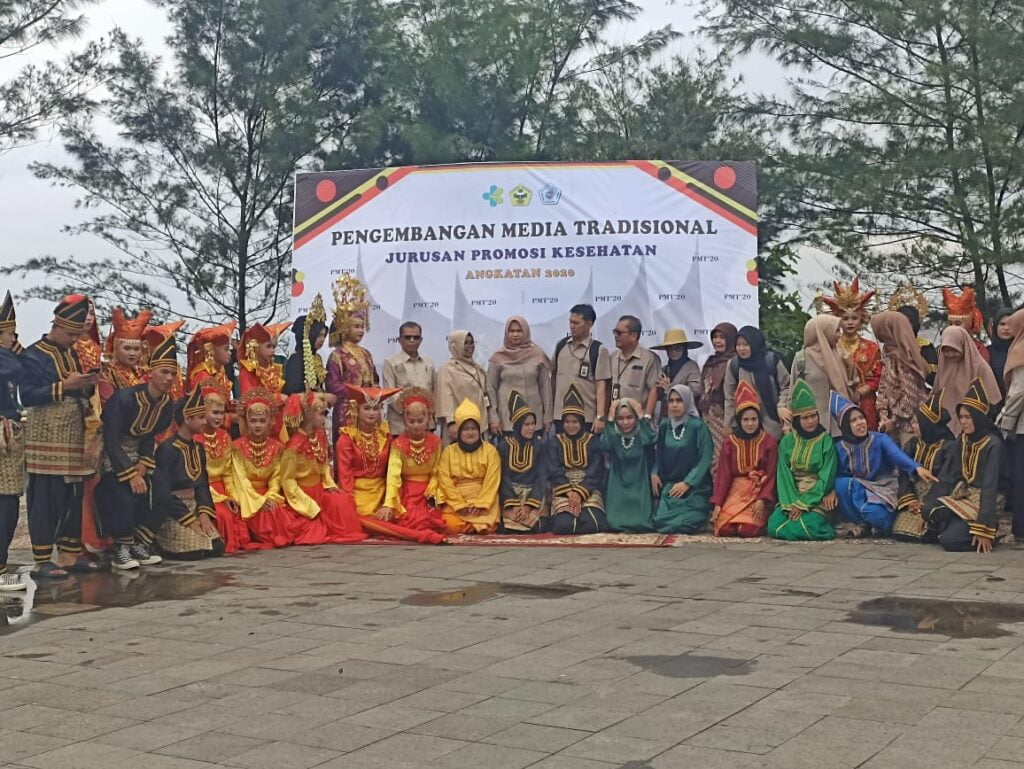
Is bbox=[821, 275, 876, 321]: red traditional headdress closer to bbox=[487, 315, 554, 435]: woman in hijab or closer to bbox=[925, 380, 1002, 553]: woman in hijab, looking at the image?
bbox=[925, 380, 1002, 553]: woman in hijab

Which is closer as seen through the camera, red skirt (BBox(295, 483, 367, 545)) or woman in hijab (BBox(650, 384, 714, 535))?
red skirt (BBox(295, 483, 367, 545))

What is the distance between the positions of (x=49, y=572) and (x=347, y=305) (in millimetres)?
3742

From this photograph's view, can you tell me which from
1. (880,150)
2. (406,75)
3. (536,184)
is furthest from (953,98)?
(406,75)

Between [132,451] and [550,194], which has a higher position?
[550,194]

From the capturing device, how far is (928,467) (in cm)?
895

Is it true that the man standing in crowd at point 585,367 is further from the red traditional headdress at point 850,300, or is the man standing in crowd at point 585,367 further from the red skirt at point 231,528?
the red skirt at point 231,528

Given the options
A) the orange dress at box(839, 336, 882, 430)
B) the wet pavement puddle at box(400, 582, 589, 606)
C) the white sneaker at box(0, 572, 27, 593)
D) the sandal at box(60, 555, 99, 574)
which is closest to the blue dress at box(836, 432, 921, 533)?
the orange dress at box(839, 336, 882, 430)

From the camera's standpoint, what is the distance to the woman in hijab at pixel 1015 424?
28.9 feet

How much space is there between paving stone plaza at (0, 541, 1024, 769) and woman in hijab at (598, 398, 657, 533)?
64.7 inches

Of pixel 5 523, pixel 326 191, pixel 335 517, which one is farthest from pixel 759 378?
pixel 5 523

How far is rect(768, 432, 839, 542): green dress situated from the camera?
9.16 m

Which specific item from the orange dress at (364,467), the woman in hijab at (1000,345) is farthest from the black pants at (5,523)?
the woman in hijab at (1000,345)

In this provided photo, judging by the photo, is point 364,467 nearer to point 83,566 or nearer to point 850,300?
point 83,566

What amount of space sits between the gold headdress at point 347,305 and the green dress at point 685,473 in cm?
276
